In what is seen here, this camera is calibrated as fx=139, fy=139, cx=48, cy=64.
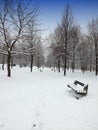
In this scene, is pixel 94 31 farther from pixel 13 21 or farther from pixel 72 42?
pixel 13 21

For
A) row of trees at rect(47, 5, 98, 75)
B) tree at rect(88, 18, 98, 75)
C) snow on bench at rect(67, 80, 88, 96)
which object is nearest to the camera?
snow on bench at rect(67, 80, 88, 96)

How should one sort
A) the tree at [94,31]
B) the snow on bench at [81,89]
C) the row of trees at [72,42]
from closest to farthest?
the snow on bench at [81,89] < the row of trees at [72,42] < the tree at [94,31]

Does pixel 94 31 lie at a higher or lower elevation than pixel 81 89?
higher

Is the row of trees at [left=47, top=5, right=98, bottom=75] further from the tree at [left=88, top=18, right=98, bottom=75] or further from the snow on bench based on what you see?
the snow on bench

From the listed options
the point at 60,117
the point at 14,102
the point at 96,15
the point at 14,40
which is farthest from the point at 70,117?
the point at 96,15

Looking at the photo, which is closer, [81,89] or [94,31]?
[81,89]

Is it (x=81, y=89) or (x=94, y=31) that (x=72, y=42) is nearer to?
(x=94, y=31)

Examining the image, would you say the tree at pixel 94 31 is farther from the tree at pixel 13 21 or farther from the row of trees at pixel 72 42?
the tree at pixel 13 21

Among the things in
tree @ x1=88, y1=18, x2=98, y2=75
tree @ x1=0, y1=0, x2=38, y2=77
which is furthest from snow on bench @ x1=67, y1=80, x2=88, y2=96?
tree @ x1=88, y1=18, x2=98, y2=75

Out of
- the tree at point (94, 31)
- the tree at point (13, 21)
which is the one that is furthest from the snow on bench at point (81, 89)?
the tree at point (94, 31)

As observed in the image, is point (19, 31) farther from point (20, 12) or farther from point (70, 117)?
point (70, 117)

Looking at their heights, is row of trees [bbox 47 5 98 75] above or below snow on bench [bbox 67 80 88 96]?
above

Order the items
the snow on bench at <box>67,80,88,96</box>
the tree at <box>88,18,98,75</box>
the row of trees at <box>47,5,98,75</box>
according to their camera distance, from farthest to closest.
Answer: the tree at <box>88,18,98,75</box> → the row of trees at <box>47,5,98,75</box> → the snow on bench at <box>67,80,88,96</box>

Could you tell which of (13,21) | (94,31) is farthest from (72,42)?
(13,21)
